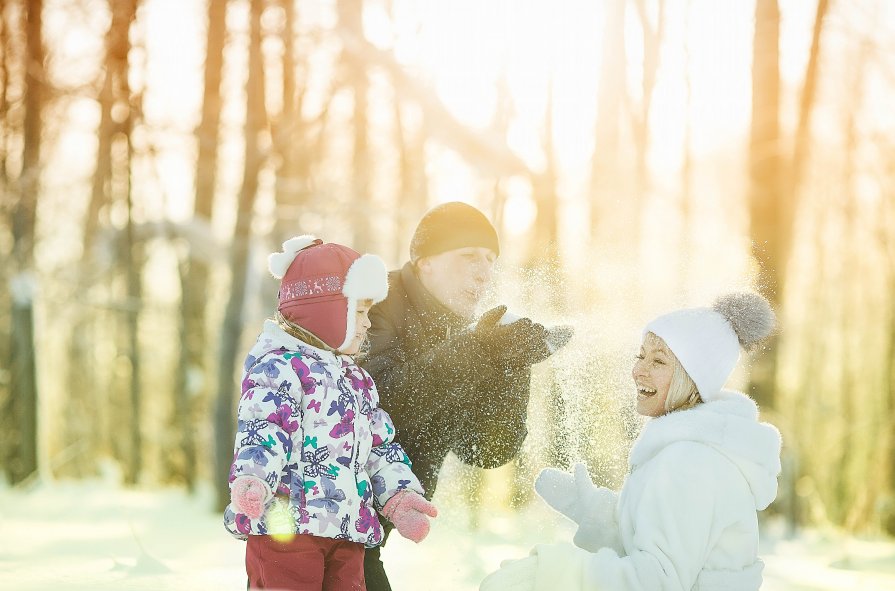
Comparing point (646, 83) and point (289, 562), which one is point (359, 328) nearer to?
point (289, 562)

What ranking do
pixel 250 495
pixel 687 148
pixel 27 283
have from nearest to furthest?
pixel 250 495 → pixel 27 283 → pixel 687 148

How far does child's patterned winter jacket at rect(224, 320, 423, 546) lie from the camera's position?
2.73 meters

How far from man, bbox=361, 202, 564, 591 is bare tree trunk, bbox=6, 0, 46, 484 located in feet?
31.9

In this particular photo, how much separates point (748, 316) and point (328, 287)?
131cm

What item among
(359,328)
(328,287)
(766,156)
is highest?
(766,156)

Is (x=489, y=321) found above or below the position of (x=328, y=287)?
below

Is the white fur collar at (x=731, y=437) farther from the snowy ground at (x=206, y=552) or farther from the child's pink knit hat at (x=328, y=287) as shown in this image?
the snowy ground at (x=206, y=552)

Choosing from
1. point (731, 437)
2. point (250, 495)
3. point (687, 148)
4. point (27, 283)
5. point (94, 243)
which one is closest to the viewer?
point (250, 495)

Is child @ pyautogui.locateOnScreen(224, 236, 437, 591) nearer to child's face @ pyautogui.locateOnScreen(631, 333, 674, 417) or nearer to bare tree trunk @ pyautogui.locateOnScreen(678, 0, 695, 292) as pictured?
child's face @ pyautogui.locateOnScreen(631, 333, 674, 417)

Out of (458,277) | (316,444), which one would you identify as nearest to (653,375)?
(458,277)

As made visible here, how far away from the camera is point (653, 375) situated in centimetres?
289

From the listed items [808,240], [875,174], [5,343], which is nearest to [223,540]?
[5,343]

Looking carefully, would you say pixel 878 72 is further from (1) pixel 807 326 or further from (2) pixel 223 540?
(2) pixel 223 540

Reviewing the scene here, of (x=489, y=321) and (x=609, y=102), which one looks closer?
(x=489, y=321)
